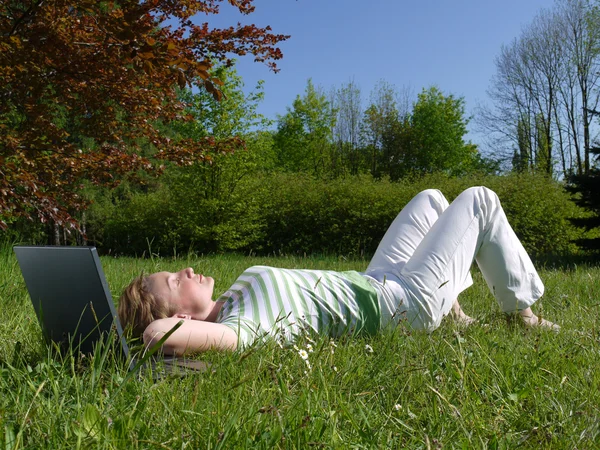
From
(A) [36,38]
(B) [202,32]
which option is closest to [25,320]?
(A) [36,38]

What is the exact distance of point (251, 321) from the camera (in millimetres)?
2334

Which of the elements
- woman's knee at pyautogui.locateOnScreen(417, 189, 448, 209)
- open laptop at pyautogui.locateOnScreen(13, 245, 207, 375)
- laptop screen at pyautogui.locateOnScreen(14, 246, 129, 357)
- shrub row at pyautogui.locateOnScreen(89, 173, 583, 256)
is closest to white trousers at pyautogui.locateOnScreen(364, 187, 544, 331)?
woman's knee at pyautogui.locateOnScreen(417, 189, 448, 209)

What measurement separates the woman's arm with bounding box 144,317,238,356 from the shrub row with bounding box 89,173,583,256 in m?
10.2

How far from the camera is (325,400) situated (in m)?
1.62

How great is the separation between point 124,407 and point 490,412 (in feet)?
3.44

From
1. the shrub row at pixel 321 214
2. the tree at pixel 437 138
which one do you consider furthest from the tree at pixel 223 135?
the tree at pixel 437 138

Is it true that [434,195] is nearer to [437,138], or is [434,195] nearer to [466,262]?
[466,262]

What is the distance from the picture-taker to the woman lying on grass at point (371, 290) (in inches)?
97.3

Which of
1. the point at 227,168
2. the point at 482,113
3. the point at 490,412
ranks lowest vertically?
the point at 490,412

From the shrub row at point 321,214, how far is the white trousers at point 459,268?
9191 mm

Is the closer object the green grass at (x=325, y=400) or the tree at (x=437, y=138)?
the green grass at (x=325, y=400)

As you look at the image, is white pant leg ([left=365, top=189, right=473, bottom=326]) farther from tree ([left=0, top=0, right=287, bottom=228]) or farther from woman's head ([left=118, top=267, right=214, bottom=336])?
tree ([left=0, top=0, right=287, bottom=228])

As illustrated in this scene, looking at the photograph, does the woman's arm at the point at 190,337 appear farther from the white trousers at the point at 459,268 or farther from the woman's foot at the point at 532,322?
the woman's foot at the point at 532,322

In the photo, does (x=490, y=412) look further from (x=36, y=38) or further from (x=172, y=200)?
(x=172, y=200)
